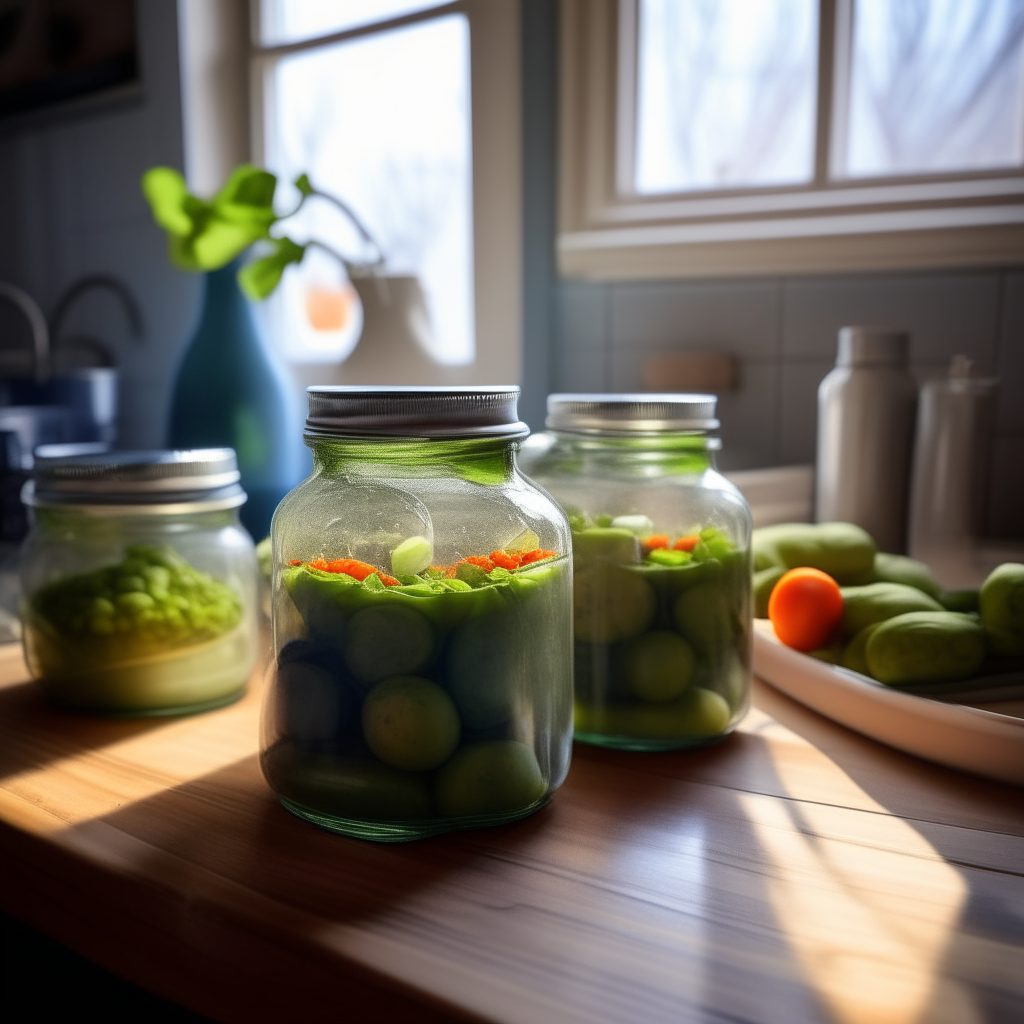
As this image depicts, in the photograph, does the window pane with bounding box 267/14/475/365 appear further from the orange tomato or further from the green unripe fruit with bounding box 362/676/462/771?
the green unripe fruit with bounding box 362/676/462/771

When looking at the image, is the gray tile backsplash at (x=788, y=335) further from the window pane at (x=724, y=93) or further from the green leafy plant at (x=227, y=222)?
the green leafy plant at (x=227, y=222)

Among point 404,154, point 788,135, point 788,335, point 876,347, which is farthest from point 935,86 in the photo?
point 404,154

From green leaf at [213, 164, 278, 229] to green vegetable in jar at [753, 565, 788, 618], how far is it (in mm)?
659

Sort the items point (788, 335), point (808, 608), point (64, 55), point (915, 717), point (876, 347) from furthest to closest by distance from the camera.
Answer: point (64, 55), point (788, 335), point (876, 347), point (808, 608), point (915, 717)

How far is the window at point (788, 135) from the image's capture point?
115 cm

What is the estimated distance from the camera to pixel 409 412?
1.44 ft

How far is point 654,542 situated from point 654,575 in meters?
0.03

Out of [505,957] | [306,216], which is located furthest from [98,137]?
[505,957]

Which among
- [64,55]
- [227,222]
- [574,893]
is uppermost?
[64,55]

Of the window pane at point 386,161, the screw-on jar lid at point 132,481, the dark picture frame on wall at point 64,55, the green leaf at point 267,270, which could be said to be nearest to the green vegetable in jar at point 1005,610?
the screw-on jar lid at point 132,481

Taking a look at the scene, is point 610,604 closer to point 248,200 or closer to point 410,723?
point 410,723

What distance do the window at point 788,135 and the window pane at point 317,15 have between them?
370 millimetres

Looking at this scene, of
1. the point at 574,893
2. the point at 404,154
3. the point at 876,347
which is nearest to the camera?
the point at 574,893

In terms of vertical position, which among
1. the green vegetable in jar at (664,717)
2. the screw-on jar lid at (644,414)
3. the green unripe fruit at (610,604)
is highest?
the screw-on jar lid at (644,414)
